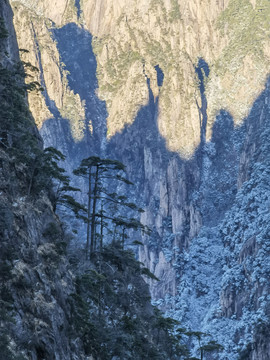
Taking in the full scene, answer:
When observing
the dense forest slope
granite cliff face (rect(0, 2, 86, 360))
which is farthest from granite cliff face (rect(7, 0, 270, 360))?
granite cliff face (rect(0, 2, 86, 360))

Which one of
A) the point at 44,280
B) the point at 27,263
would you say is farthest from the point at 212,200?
the point at 27,263

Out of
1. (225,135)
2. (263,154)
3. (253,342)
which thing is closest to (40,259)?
(253,342)

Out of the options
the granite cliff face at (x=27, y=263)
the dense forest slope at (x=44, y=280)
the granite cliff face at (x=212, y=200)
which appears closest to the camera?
the granite cliff face at (x=27, y=263)

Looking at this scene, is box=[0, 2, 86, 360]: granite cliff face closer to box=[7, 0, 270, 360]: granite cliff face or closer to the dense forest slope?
the dense forest slope

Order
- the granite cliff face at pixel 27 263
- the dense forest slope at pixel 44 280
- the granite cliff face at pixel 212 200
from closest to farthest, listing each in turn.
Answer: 1. the granite cliff face at pixel 27 263
2. the dense forest slope at pixel 44 280
3. the granite cliff face at pixel 212 200

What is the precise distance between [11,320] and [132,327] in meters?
17.3

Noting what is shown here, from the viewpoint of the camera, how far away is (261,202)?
477ft

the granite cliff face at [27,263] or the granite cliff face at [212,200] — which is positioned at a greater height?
the granite cliff face at [212,200]

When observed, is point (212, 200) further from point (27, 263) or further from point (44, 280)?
point (27, 263)

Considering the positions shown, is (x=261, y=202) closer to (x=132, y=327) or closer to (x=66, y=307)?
(x=132, y=327)

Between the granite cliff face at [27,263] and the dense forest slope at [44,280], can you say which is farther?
the dense forest slope at [44,280]

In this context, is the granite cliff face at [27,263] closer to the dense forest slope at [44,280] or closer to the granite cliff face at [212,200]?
the dense forest slope at [44,280]

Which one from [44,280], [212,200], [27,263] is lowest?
[44,280]

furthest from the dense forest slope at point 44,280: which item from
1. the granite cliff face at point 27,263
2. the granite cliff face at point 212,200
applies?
the granite cliff face at point 212,200
